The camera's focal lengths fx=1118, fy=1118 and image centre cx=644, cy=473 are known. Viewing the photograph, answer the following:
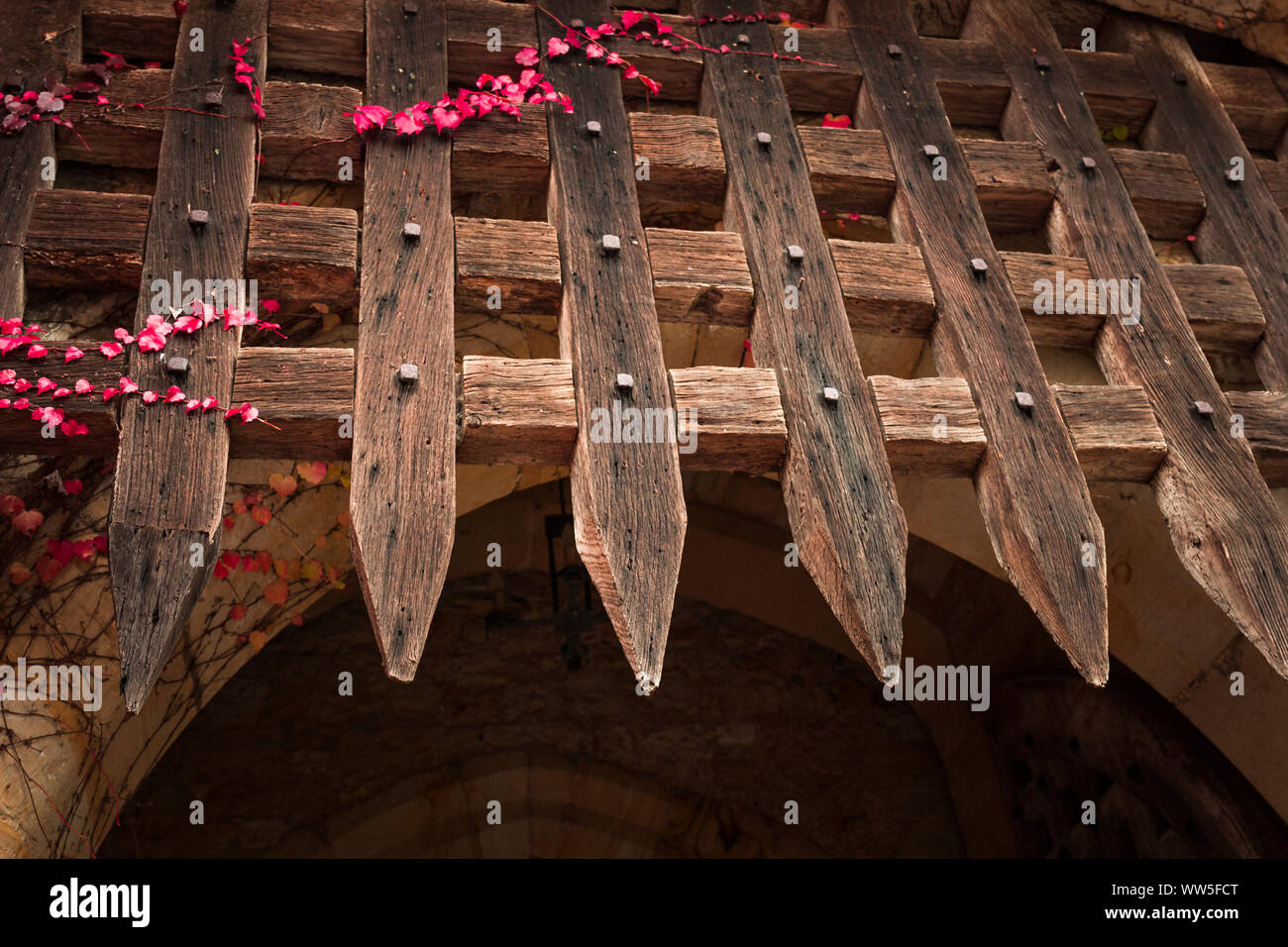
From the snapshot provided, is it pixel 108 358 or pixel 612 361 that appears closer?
pixel 108 358

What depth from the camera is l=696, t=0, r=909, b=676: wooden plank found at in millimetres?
1688

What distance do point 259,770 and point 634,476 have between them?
277 centimetres

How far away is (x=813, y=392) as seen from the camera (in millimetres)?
1844

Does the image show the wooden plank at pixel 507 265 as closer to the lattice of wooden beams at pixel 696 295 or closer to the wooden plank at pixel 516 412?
the lattice of wooden beams at pixel 696 295

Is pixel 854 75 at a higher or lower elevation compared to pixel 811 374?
higher

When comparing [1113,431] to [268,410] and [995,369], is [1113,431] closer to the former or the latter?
[995,369]

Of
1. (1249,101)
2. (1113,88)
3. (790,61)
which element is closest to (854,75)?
(790,61)

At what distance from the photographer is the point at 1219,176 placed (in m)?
2.57

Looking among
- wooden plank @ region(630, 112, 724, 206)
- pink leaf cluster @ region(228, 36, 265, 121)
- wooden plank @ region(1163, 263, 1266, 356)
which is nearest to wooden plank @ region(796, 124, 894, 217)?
wooden plank @ region(630, 112, 724, 206)

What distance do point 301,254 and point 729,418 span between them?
0.76 m

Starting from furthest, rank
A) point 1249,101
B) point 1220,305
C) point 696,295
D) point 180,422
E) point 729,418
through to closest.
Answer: point 1249,101 → point 1220,305 → point 696,295 → point 729,418 → point 180,422

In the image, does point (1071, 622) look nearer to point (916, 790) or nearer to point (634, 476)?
point (634, 476)

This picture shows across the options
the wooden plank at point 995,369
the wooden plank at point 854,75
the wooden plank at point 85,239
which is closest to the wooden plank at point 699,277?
the wooden plank at point 995,369
